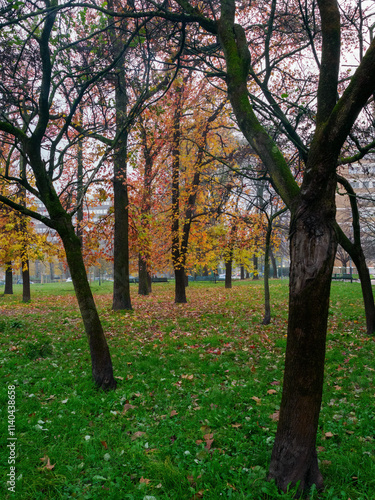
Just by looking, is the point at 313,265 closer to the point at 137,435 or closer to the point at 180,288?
the point at 137,435

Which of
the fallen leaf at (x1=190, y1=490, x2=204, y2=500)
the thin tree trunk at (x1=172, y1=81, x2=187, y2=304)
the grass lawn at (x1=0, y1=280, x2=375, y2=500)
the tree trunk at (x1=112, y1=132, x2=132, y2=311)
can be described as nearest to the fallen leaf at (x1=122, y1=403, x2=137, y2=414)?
the grass lawn at (x1=0, y1=280, x2=375, y2=500)

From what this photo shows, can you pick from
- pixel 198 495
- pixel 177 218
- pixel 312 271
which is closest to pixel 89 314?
pixel 198 495

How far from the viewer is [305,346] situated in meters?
2.75

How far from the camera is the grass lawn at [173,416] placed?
10.1 feet

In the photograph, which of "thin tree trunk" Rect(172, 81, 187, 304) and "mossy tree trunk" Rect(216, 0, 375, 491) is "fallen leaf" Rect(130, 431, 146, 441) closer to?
"mossy tree trunk" Rect(216, 0, 375, 491)

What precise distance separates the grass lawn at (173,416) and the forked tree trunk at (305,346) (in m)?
0.29

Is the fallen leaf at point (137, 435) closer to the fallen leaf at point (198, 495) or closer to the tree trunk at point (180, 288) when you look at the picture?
the fallen leaf at point (198, 495)

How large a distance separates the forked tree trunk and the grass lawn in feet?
0.94

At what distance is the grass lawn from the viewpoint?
10.1ft

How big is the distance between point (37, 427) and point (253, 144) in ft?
15.3

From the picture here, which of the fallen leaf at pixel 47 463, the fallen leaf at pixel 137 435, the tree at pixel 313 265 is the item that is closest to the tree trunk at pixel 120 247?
the fallen leaf at pixel 137 435

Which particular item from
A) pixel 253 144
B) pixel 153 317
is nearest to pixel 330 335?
pixel 153 317

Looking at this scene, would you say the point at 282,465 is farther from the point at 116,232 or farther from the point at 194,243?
the point at 194,243

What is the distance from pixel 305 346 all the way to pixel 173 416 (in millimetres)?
2648
